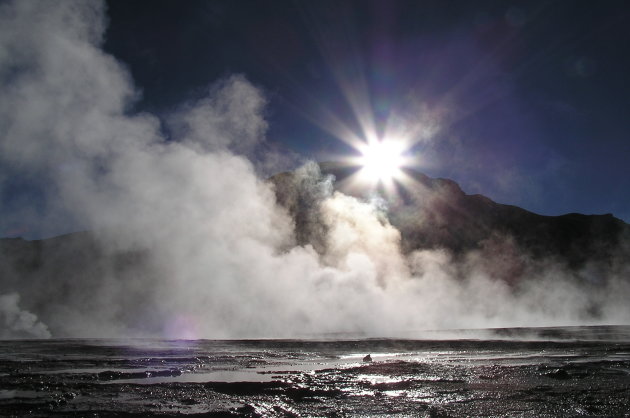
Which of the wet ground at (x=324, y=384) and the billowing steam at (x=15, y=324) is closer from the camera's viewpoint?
the wet ground at (x=324, y=384)

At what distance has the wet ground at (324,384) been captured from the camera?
9.11 m

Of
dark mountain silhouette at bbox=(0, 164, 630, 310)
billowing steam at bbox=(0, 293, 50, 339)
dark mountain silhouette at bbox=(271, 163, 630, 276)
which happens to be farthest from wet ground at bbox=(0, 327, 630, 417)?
dark mountain silhouette at bbox=(271, 163, 630, 276)

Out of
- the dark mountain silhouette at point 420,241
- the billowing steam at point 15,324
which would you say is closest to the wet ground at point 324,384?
the billowing steam at point 15,324

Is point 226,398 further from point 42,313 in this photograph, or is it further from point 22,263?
point 22,263

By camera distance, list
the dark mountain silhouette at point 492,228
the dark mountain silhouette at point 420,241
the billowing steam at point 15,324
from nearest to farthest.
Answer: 1. the billowing steam at point 15,324
2. the dark mountain silhouette at point 420,241
3. the dark mountain silhouette at point 492,228

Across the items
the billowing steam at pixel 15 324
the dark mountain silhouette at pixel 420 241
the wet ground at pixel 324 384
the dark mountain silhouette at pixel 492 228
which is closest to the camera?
the wet ground at pixel 324 384

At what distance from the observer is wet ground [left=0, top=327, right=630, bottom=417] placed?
9109mm

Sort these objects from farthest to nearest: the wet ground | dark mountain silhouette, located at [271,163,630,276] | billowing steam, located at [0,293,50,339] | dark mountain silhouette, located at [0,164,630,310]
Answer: dark mountain silhouette, located at [271,163,630,276], dark mountain silhouette, located at [0,164,630,310], billowing steam, located at [0,293,50,339], the wet ground

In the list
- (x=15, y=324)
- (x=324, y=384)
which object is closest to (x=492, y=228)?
(x=15, y=324)

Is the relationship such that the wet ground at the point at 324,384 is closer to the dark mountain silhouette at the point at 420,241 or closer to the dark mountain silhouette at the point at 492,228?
the dark mountain silhouette at the point at 420,241

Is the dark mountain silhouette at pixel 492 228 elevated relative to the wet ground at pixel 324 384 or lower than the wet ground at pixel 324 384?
elevated

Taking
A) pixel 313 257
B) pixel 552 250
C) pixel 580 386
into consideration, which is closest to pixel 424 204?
pixel 552 250

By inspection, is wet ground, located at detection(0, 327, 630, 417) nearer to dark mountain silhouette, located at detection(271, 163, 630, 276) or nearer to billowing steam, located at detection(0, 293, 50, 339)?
billowing steam, located at detection(0, 293, 50, 339)

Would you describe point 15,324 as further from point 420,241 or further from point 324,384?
point 420,241
